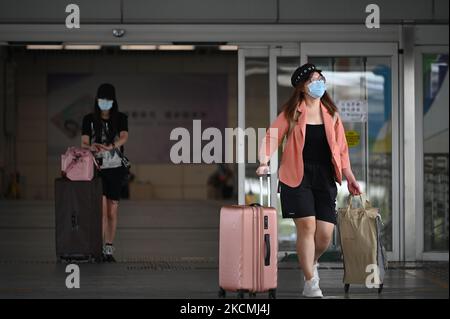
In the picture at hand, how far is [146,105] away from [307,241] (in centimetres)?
1713

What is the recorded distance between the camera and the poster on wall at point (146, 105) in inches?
911

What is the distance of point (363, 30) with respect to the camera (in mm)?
9422

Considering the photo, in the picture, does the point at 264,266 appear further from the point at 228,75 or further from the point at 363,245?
the point at 228,75

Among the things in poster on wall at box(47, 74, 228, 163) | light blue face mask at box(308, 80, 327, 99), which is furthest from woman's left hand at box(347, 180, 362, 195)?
poster on wall at box(47, 74, 228, 163)

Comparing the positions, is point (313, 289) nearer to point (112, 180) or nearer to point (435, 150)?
point (112, 180)

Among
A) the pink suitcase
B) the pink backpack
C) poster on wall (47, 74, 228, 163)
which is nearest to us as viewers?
the pink suitcase

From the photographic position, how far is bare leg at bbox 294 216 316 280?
6.80 metres

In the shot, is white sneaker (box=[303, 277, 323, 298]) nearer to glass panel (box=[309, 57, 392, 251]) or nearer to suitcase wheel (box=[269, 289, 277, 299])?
suitcase wheel (box=[269, 289, 277, 299])

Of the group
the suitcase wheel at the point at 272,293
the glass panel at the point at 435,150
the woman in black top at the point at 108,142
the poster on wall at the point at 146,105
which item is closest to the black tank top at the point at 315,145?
the suitcase wheel at the point at 272,293

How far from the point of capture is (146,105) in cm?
2367

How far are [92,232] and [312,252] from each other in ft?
9.26

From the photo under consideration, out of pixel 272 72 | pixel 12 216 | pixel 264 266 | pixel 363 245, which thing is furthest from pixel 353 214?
pixel 12 216

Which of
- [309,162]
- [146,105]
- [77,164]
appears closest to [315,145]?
[309,162]

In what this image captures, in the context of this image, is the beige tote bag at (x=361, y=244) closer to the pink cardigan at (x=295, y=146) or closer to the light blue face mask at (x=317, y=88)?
the pink cardigan at (x=295, y=146)
